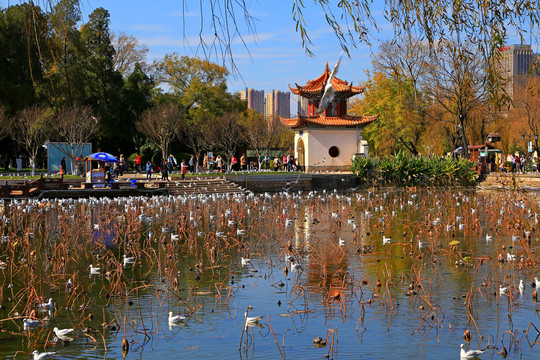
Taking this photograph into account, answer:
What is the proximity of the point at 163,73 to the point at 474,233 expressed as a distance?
52752 mm

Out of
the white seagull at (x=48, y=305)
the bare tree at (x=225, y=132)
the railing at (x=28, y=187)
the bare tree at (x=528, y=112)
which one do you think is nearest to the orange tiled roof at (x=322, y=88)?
the bare tree at (x=225, y=132)

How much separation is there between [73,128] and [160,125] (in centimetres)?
874

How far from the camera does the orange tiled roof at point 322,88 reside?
170 ft

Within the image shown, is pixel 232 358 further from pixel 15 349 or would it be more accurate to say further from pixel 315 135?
pixel 315 135

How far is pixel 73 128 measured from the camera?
44.8 meters

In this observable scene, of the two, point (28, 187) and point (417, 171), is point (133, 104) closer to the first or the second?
point (417, 171)

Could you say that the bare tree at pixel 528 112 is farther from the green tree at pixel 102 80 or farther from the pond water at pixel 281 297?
the pond water at pixel 281 297

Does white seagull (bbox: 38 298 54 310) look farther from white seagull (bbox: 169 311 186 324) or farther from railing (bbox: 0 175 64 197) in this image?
railing (bbox: 0 175 64 197)

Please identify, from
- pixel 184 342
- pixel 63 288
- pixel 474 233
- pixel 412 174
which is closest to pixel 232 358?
pixel 184 342

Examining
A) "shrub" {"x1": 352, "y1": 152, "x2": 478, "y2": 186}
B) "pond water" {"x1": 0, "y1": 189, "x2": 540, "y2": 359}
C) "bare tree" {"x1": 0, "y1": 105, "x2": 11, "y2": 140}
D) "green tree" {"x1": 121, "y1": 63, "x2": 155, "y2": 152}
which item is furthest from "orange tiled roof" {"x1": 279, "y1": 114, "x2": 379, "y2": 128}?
"pond water" {"x1": 0, "y1": 189, "x2": 540, "y2": 359}

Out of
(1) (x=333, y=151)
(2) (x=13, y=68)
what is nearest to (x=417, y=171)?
(1) (x=333, y=151)

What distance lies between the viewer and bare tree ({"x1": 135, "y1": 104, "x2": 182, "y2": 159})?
5156 cm

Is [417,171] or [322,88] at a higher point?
[322,88]

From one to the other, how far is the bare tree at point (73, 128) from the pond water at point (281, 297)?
30043 millimetres
